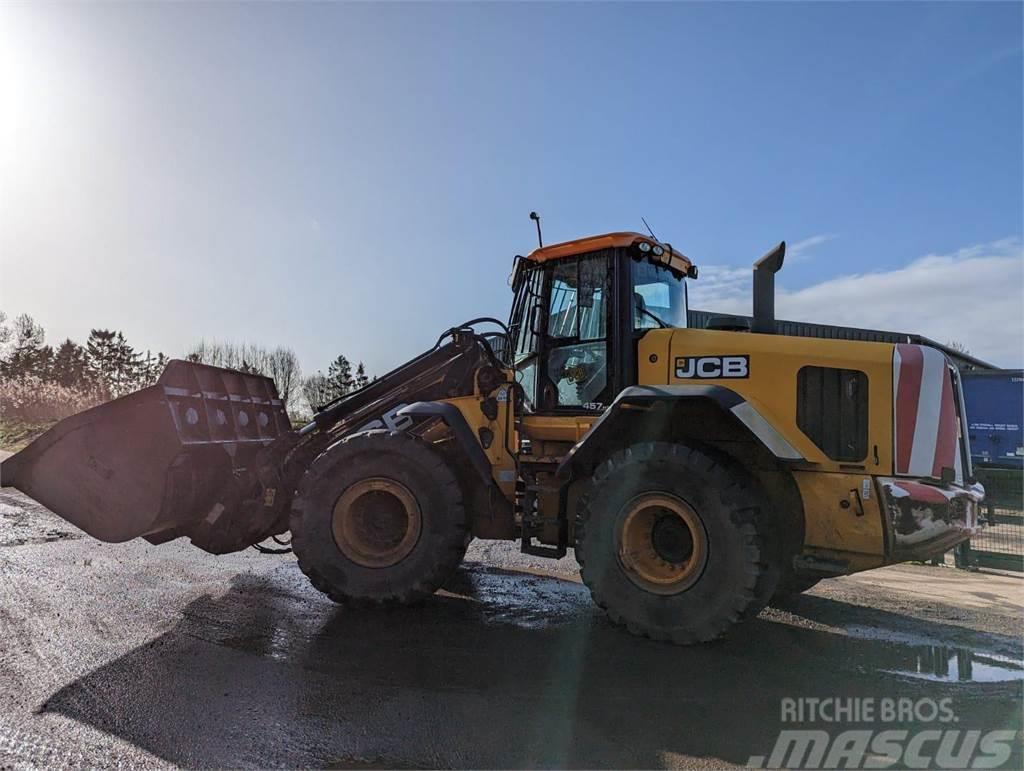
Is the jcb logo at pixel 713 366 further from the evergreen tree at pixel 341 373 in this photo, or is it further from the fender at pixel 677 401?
the evergreen tree at pixel 341 373

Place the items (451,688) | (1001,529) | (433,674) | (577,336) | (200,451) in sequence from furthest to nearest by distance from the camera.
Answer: (1001,529), (577,336), (200,451), (433,674), (451,688)

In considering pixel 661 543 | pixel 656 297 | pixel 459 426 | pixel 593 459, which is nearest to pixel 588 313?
pixel 656 297

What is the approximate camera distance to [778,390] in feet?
15.0

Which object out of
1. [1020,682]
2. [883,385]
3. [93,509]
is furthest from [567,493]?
[93,509]

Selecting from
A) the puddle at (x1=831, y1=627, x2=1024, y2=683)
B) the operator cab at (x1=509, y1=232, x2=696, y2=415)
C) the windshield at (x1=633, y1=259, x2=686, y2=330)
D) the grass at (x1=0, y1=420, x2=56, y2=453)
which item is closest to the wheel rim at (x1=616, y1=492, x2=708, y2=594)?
the operator cab at (x1=509, y1=232, x2=696, y2=415)

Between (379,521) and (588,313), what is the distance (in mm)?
2433

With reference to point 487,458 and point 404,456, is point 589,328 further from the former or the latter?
point 404,456

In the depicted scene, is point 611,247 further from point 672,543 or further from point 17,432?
point 17,432

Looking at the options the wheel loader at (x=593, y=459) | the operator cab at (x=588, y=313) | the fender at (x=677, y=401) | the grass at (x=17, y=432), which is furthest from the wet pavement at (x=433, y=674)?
the grass at (x=17, y=432)

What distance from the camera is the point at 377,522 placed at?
17.4 ft

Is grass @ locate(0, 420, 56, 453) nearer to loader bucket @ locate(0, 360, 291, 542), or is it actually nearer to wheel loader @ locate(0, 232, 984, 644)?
loader bucket @ locate(0, 360, 291, 542)

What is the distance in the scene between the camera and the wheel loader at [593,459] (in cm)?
428

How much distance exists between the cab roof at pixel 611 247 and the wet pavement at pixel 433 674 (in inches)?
117

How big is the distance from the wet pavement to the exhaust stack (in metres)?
2.33
